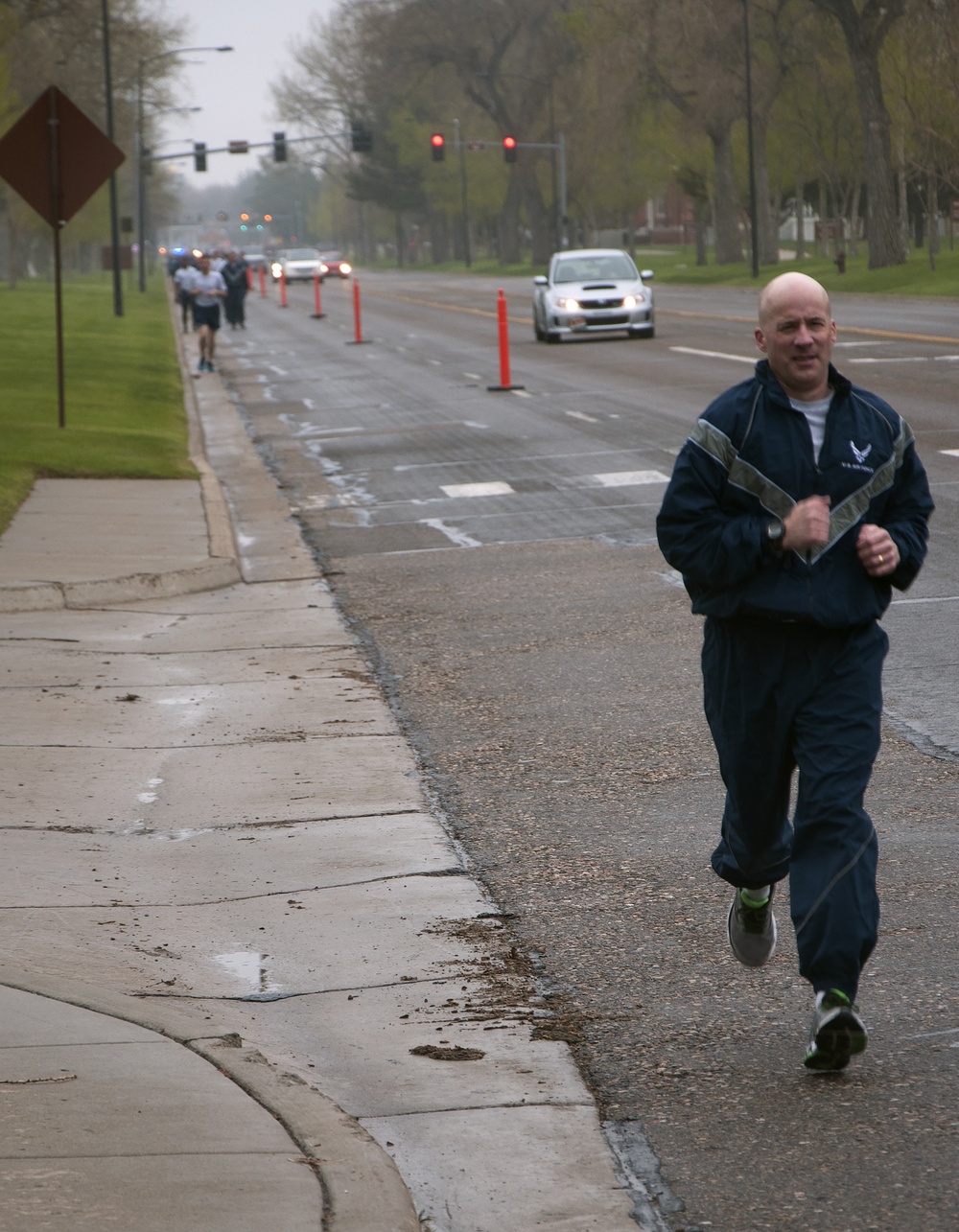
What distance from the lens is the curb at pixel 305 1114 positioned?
3.70m

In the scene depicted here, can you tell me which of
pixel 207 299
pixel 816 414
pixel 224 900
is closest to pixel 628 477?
pixel 224 900

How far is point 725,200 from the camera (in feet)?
239

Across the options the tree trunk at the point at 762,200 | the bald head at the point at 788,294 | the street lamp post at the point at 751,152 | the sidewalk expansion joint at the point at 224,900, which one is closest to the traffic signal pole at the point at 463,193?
the tree trunk at the point at 762,200

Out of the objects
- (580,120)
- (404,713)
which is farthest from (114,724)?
(580,120)

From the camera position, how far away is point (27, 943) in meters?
5.54

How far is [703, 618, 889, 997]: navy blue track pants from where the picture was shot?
4.43 m

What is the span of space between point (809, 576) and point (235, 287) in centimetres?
4712

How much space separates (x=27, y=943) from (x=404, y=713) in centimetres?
331

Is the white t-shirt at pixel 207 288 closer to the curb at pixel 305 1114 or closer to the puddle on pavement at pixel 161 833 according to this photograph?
the puddle on pavement at pixel 161 833

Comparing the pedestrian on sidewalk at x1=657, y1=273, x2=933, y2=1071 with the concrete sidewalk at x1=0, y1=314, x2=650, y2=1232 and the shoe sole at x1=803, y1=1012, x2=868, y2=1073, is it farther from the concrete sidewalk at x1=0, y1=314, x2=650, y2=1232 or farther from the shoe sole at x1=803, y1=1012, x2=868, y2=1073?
the concrete sidewalk at x1=0, y1=314, x2=650, y2=1232

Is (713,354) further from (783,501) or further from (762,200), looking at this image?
(762,200)

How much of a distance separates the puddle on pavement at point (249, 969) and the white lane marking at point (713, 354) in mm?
23634

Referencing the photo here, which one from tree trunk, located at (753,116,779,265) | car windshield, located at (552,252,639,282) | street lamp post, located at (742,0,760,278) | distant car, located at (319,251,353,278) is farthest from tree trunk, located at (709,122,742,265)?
car windshield, located at (552,252,639,282)

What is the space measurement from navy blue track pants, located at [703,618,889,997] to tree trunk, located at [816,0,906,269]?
52.0 meters
